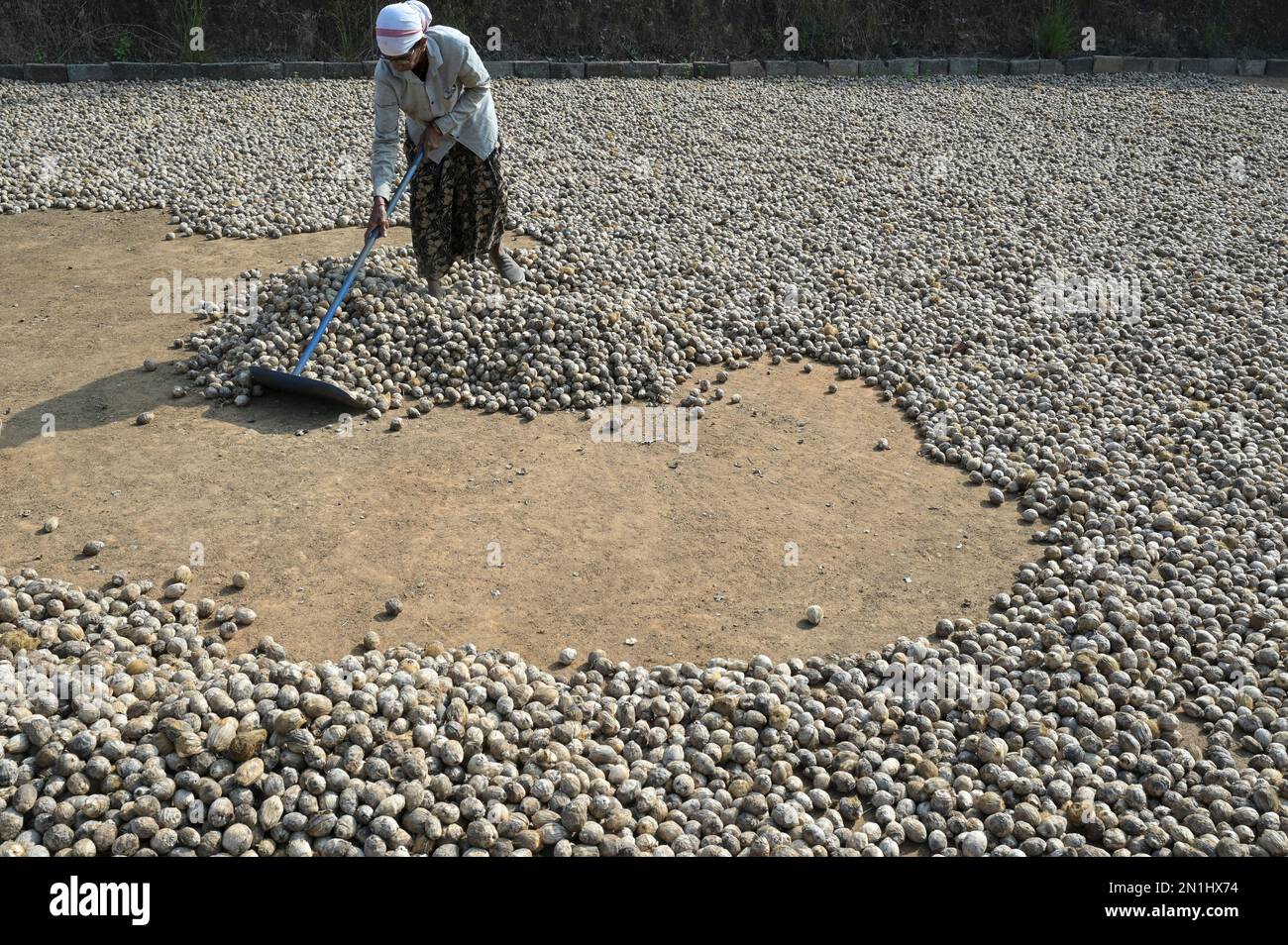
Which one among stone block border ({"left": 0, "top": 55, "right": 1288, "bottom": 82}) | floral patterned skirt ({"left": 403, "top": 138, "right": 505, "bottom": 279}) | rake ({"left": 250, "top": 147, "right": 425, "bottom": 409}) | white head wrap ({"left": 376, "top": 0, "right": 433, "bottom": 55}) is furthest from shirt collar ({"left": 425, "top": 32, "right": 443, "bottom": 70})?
stone block border ({"left": 0, "top": 55, "right": 1288, "bottom": 82})

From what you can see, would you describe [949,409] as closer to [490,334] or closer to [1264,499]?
[1264,499]

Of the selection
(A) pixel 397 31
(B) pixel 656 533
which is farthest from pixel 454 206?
(B) pixel 656 533

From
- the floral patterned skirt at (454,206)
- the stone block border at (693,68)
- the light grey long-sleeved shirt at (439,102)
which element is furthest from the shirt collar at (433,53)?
the stone block border at (693,68)

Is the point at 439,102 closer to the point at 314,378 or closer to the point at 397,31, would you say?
the point at 397,31

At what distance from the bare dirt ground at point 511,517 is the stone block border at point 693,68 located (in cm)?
709

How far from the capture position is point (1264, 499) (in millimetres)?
4602

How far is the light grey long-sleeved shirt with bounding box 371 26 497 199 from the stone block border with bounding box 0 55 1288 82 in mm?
7104

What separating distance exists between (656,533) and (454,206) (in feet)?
8.02

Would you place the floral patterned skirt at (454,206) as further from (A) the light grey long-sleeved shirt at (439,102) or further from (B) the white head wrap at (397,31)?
(B) the white head wrap at (397,31)

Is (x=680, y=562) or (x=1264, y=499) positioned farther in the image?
(x=1264, y=499)

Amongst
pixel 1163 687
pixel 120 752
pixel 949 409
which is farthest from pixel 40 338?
pixel 1163 687

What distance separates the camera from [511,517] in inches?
176

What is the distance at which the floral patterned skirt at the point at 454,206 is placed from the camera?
5.70 metres
